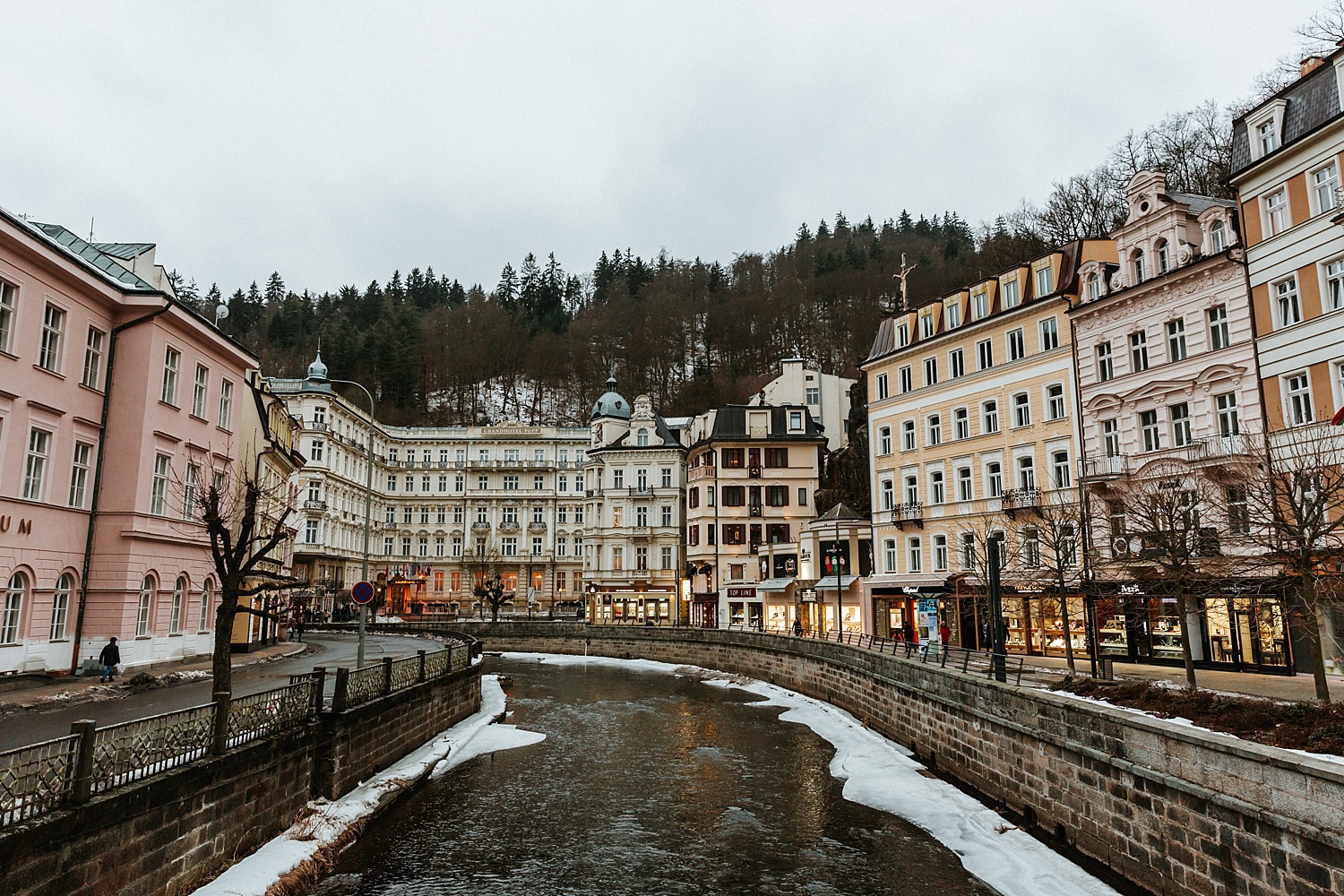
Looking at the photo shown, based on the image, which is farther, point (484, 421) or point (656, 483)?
point (484, 421)

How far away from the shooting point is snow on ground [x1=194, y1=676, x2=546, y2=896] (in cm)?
1213

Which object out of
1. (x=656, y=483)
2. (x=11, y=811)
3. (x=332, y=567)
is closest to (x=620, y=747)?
(x=11, y=811)

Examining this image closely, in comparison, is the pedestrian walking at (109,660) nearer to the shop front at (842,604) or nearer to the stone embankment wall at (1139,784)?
the stone embankment wall at (1139,784)

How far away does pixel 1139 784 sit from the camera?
1332 cm

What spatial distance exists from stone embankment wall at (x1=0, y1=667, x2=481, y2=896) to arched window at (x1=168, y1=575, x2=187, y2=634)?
1353 cm

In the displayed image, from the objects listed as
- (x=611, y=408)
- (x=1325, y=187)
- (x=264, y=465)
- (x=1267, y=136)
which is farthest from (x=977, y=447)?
(x=611, y=408)

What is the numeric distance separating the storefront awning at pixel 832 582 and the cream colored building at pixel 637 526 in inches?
804

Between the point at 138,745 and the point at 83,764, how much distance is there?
115cm

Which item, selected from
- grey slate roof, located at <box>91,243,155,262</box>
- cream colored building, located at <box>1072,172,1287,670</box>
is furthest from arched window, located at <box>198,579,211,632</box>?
cream colored building, located at <box>1072,172,1287,670</box>

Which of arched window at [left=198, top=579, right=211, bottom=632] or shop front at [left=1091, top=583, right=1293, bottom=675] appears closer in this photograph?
shop front at [left=1091, top=583, right=1293, bottom=675]

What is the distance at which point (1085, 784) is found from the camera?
14.9m

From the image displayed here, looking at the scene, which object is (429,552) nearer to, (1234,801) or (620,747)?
(620,747)

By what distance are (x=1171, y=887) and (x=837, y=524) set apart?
31.9 m

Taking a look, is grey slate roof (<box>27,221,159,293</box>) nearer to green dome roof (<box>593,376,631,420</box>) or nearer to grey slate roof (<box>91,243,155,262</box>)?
grey slate roof (<box>91,243,155,262</box>)
